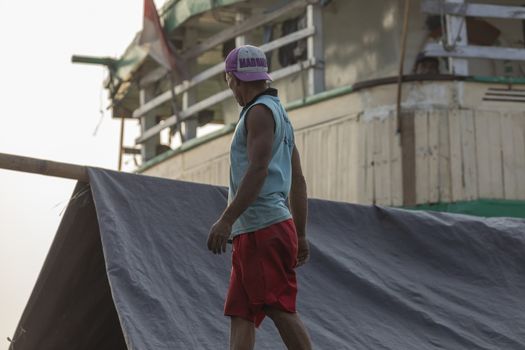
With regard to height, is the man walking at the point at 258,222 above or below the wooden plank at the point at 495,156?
below

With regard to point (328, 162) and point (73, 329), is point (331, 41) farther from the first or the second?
point (73, 329)

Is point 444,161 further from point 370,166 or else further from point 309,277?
point 309,277

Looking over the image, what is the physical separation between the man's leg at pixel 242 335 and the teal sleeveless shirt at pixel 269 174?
38cm

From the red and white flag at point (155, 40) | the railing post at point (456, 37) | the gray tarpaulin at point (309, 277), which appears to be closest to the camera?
the gray tarpaulin at point (309, 277)

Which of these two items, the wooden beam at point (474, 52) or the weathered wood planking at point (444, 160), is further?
the wooden beam at point (474, 52)

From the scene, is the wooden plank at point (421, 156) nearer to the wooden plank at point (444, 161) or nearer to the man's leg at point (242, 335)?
the wooden plank at point (444, 161)

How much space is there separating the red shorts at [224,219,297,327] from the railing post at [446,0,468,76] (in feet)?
19.9

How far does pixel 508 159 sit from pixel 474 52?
3.54 ft

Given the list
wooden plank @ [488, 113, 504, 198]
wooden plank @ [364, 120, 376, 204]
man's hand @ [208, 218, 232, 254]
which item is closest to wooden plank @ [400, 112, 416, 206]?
wooden plank @ [364, 120, 376, 204]

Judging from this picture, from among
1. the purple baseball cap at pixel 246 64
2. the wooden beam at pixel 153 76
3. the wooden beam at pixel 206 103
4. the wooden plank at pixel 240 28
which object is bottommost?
the purple baseball cap at pixel 246 64

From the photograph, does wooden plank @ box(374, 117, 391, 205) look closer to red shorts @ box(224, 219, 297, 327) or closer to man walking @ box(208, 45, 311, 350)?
man walking @ box(208, 45, 311, 350)

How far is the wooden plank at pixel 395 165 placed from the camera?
9969mm

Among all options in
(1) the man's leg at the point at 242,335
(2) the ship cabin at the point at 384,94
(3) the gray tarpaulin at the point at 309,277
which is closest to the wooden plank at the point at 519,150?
(2) the ship cabin at the point at 384,94

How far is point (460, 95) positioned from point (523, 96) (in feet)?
2.03
